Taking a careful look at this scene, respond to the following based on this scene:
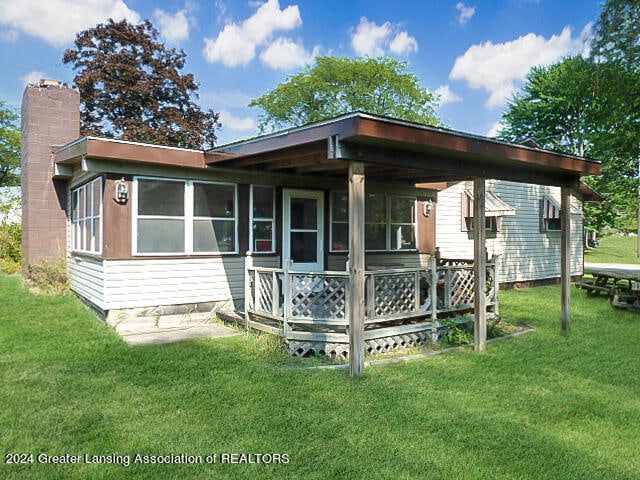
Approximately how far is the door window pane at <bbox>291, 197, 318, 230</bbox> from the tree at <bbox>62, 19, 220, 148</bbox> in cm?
1666

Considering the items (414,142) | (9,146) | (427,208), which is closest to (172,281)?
(414,142)

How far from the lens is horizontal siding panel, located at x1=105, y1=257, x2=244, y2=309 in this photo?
693 cm

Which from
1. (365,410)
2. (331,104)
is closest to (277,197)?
(365,410)

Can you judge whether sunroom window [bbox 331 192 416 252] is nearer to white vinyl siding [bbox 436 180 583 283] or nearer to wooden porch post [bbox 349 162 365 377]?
white vinyl siding [bbox 436 180 583 283]

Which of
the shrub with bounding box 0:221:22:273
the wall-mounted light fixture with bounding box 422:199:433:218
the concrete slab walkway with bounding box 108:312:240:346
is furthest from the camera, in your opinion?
the shrub with bounding box 0:221:22:273

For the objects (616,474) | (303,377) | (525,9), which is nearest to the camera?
(616,474)

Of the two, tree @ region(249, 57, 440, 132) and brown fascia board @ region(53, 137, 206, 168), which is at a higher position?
tree @ region(249, 57, 440, 132)

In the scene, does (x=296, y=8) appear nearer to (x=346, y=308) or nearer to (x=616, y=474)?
(x=346, y=308)

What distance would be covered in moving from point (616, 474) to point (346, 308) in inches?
126

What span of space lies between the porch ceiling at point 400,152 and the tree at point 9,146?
973 inches

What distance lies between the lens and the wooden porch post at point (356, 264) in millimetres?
4676

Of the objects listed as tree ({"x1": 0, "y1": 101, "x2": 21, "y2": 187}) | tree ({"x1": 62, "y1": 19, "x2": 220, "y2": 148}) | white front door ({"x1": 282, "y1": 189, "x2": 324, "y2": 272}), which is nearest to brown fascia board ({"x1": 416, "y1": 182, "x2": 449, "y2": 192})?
white front door ({"x1": 282, "y1": 189, "x2": 324, "y2": 272})

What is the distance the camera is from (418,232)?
10.3 metres

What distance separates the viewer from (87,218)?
841 cm
